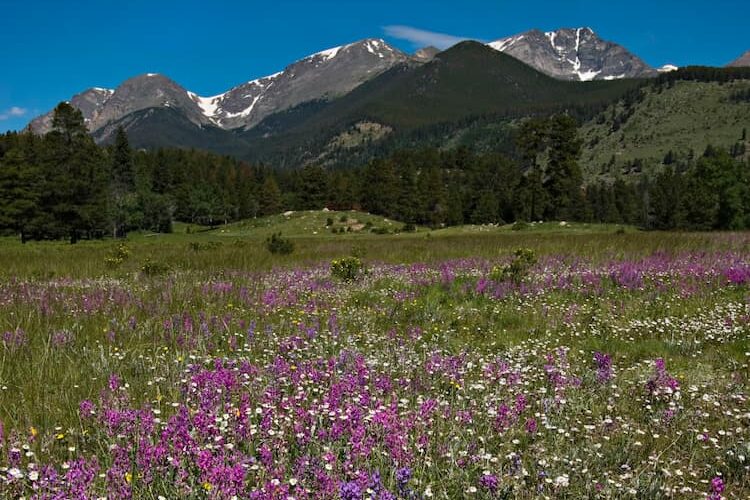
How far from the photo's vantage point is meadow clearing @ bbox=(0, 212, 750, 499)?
3430 mm

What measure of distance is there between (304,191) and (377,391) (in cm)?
12379

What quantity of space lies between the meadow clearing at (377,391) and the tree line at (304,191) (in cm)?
6009

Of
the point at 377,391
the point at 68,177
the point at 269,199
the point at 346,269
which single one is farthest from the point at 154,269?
the point at 269,199

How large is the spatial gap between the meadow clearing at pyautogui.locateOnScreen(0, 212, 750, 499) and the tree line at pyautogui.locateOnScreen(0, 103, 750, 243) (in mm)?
60090

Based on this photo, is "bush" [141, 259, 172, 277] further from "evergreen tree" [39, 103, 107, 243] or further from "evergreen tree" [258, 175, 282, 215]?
"evergreen tree" [258, 175, 282, 215]

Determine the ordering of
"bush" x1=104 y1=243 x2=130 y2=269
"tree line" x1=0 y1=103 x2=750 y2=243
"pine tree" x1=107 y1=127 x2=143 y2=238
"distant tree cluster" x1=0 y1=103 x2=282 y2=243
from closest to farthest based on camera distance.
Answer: "bush" x1=104 y1=243 x2=130 y2=269 → "distant tree cluster" x1=0 y1=103 x2=282 y2=243 → "tree line" x1=0 y1=103 x2=750 y2=243 → "pine tree" x1=107 y1=127 x2=143 y2=238

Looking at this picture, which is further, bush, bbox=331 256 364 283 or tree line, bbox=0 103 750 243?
tree line, bbox=0 103 750 243

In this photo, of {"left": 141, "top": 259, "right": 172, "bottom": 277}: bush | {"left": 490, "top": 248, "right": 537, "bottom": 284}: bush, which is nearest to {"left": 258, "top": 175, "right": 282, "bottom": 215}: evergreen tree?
{"left": 141, "top": 259, "right": 172, "bottom": 277}: bush

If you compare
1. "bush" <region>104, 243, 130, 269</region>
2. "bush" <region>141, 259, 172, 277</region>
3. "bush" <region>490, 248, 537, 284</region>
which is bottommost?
"bush" <region>490, 248, 537, 284</region>

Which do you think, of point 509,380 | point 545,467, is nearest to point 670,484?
point 545,467

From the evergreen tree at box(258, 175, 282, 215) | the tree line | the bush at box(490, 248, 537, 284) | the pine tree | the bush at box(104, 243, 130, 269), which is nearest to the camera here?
the bush at box(490, 248, 537, 284)

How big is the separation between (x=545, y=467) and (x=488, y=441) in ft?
2.11

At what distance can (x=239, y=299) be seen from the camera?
10.7 m

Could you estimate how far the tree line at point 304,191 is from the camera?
2408 inches
